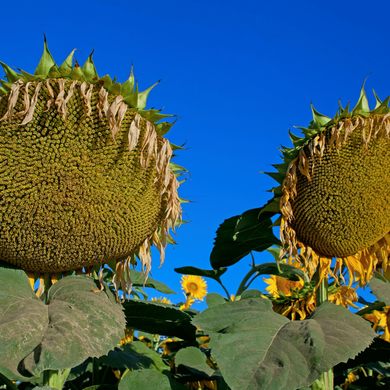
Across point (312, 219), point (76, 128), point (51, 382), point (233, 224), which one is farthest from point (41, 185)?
point (312, 219)

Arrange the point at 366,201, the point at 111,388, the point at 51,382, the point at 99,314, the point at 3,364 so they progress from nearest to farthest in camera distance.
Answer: the point at 3,364 < the point at 99,314 < the point at 51,382 < the point at 111,388 < the point at 366,201

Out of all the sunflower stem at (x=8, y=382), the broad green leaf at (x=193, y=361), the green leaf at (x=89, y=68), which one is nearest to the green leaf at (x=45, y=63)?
the green leaf at (x=89, y=68)

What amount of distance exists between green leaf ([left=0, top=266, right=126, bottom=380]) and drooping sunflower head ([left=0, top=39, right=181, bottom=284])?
190 mm

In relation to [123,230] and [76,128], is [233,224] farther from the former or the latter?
[76,128]

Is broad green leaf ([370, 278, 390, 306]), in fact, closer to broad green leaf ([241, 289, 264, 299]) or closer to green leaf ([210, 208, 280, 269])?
green leaf ([210, 208, 280, 269])

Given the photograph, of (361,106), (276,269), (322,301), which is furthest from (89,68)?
(276,269)

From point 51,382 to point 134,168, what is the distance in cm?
125

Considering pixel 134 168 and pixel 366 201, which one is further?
pixel 366 201

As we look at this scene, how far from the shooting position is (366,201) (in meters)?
3.10

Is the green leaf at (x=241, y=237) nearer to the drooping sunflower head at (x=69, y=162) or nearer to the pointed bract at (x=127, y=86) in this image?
the drooping sunflower head at (x=69, y=162)

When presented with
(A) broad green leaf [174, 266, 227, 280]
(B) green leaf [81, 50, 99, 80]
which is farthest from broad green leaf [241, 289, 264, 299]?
(B) green leaf [81, 50, 99, 80]

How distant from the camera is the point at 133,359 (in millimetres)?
3311

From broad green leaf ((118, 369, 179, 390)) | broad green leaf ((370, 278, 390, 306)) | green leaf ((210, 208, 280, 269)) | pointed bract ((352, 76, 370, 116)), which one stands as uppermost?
pointed bract ((352, 76, 370, 116))

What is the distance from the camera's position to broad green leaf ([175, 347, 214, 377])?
3014mm
